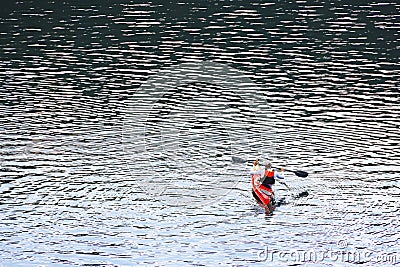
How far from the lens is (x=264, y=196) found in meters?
60.1

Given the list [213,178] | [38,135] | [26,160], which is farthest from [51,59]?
[213,178]

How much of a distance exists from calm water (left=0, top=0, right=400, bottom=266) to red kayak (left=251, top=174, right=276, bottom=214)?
712 mm

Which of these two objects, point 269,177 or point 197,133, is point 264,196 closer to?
point 269,177

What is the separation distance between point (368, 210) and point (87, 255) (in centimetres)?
2018

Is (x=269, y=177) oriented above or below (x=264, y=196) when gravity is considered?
above

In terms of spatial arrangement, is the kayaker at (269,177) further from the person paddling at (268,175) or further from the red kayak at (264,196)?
the red kayak at (264,196)

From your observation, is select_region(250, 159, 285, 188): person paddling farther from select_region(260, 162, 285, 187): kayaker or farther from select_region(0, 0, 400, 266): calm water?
select_region(0, 0, 400, 266): calm water

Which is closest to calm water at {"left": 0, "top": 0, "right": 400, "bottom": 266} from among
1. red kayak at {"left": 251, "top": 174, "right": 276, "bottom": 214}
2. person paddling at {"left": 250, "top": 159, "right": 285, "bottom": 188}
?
red kayak at {"left": 251, "top": 174, "right": 276, "bottom": 214}

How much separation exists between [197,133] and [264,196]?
664 inches

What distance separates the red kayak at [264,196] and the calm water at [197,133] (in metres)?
0.71

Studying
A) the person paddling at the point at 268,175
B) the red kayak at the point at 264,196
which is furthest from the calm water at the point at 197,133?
the person paddling at the point at 268,175

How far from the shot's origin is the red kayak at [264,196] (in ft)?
Answer: 196

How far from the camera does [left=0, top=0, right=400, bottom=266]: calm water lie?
182 feet

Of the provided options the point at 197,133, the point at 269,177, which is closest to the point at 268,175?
the point at 269,177
